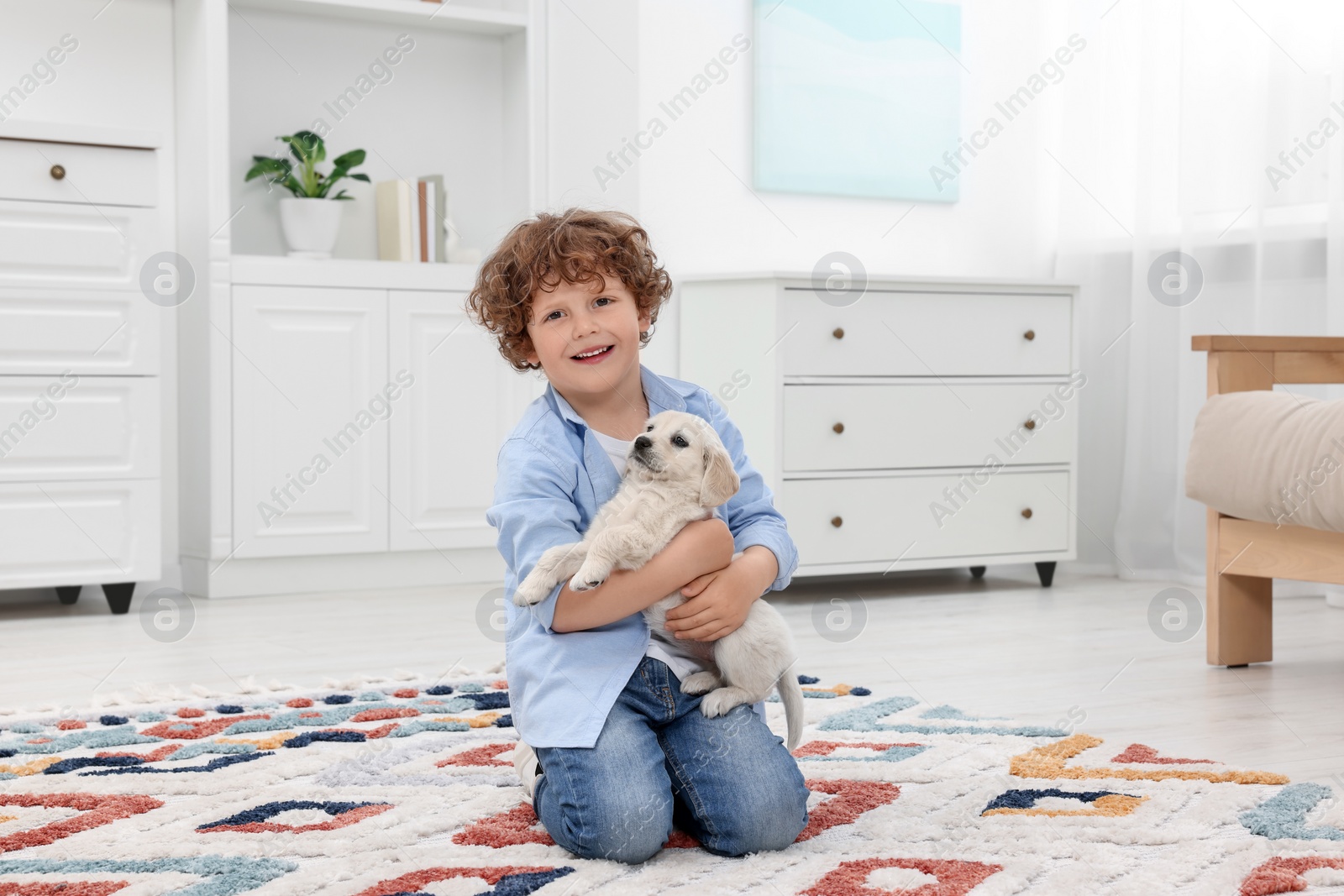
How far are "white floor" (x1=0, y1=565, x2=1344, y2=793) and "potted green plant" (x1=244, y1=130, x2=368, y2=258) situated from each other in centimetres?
102

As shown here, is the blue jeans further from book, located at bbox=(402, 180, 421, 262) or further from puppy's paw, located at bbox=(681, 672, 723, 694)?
book, located at bbox=(402, 180, 421, 262)

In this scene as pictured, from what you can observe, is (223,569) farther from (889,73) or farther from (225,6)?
(889,73)

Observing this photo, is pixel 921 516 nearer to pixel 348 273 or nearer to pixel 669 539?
pixel 348 273

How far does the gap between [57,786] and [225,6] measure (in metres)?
2.55

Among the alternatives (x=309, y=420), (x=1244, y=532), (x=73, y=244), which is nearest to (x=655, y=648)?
(x=1244, y=532)

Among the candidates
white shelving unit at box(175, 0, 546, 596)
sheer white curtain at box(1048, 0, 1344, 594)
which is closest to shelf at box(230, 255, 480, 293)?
white shelving unit at box(175, 0, 546, 596)

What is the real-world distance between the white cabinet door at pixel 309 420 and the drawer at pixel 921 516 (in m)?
1.21

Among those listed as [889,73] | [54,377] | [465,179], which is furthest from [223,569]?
[889,73]

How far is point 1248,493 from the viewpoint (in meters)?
2.44

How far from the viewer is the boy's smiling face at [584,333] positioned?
1.52 metres

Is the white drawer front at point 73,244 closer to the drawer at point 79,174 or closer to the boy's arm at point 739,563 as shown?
the drawer at point 79,174

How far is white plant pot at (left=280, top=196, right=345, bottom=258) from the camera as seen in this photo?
3.80m

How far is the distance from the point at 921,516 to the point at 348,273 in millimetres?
1711

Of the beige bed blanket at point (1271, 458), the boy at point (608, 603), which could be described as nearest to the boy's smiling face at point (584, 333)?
the boy at point (608, 603)
